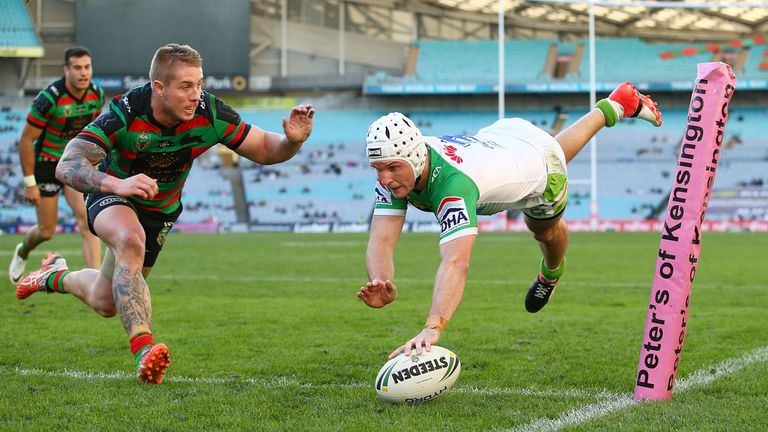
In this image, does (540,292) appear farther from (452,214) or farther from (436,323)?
(436,323)

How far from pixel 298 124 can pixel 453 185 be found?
1.38 meters

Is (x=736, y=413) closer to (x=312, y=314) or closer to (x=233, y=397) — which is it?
(x=233, y=397)

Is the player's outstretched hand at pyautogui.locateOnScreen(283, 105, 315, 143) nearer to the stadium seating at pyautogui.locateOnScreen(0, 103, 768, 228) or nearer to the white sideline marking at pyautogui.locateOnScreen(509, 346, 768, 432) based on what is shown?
the white sideline marking at pyautogui.locateOnScreen(509, 346, 768, 432)

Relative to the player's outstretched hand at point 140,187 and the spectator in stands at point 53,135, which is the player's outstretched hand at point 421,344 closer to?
the player's outstretched hand at point 140,187

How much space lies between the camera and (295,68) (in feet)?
158

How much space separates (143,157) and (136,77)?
3946 centimetres

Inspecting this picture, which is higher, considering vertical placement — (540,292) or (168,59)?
(168,59)

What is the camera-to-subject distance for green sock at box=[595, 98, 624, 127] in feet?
24.1

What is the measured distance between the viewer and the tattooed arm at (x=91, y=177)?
510 centimetres

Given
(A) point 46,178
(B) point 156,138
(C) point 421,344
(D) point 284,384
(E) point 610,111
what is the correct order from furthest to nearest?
(A) point 46,178 < (E) point 610,111 < (B) point 156,138 < (D) point 284,384 < (C) point 421,344

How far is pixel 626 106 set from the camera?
24.5ft

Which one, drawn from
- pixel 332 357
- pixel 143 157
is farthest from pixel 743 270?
pixel 143 157

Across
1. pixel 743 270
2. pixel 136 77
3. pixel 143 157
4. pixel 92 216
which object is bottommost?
pixel 743 270

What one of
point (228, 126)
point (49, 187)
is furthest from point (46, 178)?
point (228, 126)
